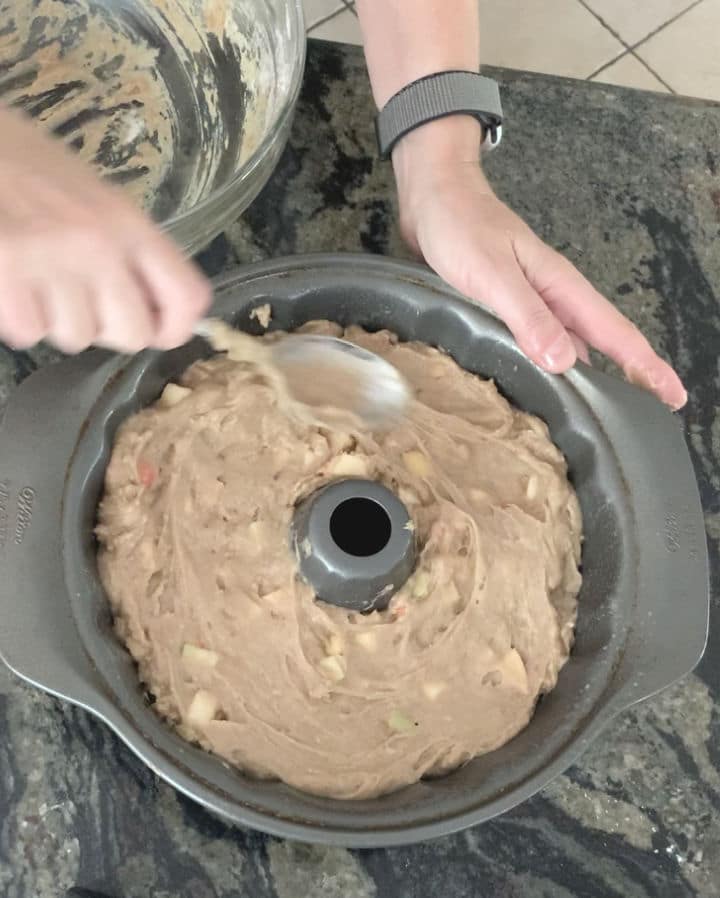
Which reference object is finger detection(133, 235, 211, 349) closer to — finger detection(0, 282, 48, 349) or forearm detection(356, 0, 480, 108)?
finger detection(0, 282, 48, 349)

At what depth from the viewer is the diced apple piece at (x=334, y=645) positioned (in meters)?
0.69

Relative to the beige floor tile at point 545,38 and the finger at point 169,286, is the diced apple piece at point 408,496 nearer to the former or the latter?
the finger at point 169,286

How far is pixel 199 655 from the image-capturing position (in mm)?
675

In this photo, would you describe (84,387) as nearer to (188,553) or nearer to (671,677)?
(188,553)

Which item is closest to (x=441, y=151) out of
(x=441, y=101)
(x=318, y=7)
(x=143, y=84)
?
(x=441, y=101)

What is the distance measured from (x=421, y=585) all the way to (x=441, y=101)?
0.41 metres

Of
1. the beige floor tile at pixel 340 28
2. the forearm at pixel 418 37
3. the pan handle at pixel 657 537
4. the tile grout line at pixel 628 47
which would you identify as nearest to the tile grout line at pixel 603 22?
the tile grout line at pixel 628 47

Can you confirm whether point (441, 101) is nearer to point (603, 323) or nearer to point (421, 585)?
point (603, 323)

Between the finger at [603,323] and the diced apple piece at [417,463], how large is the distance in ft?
0.56

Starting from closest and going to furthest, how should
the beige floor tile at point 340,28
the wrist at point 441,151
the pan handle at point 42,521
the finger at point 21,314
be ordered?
1. the finger at point 21,314
2. the pan handle at point 42,521
3. the wrist at point 441,151
4. the beige floor tile at point 340,28

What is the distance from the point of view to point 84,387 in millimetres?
678

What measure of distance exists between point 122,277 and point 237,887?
1.55 feet

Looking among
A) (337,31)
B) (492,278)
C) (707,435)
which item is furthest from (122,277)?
(337,31)

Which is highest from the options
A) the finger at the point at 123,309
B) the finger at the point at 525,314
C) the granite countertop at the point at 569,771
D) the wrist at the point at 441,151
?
the finger at the point at 123,309
